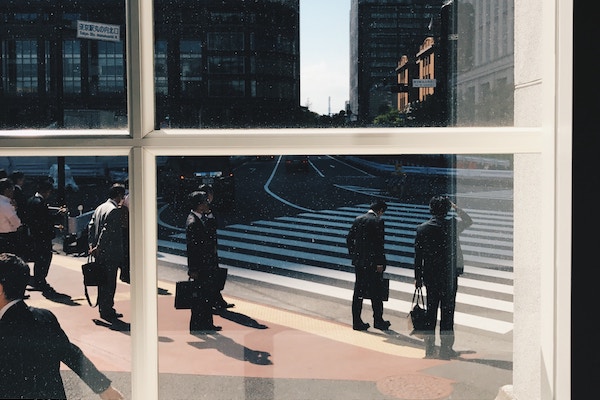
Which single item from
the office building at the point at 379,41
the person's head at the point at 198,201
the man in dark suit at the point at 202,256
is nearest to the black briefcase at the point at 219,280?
the man in dark suit at the point at 202,256

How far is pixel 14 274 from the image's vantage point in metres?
1.37

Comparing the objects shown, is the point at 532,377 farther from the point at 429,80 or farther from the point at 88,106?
the point at 88,106

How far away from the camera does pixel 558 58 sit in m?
1.02

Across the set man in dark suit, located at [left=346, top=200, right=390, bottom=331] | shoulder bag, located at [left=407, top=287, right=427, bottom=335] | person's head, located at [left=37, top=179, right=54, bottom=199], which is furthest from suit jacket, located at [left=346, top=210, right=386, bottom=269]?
person's head, located at [left=37, top=179, right=54, bottom=199]

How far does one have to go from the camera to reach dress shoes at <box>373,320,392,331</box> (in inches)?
53.9

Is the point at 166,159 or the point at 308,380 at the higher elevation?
the point at 166,159

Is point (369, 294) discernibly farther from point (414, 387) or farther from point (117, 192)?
point (117, 192)

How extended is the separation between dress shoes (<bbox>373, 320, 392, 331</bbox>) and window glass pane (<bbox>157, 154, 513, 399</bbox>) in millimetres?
17

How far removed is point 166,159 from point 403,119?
0.49 m

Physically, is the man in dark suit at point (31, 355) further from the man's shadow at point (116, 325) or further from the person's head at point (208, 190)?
the person's head at point (208, 190)

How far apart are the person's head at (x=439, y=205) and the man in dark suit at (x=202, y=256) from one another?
508 millimetres

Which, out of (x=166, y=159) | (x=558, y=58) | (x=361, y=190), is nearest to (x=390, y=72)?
(x=361, y=190)

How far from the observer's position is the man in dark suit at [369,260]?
1.39 metres

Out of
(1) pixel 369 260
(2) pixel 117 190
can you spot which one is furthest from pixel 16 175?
(1) pixel 369 260
